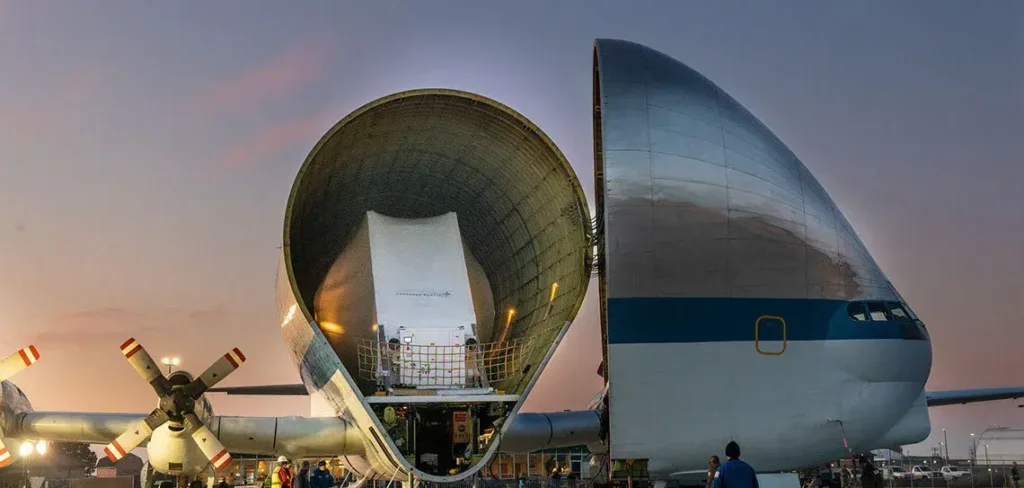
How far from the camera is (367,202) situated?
2164cm

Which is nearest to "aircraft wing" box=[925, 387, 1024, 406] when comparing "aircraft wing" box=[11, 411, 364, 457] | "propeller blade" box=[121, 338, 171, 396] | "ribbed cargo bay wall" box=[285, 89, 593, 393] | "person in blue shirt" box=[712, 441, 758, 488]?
"ribbed cargo bay wall" box=[285, 89, 593, 393]

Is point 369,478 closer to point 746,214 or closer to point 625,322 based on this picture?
point 625,322

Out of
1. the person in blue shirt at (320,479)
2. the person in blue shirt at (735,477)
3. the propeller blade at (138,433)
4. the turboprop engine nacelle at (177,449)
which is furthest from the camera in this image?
the person in blue shirt at (320,479)

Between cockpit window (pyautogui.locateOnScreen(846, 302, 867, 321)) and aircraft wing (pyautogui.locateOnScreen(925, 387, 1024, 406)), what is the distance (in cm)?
803

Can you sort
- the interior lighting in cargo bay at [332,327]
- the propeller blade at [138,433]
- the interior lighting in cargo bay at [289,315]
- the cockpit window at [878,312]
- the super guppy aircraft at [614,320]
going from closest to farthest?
1. the super guppy aircraft at [614,320]
2. the cockpit window at [878,312]
3. the propeller blade at [138,433]
4. the interior lighting in cargo bay at [289,315]
5. the interior lighting in cargo bay at [332,327]

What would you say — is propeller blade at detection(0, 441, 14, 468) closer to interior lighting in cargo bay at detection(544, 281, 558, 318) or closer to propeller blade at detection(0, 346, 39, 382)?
propeller blade at detection(0, 346, 39, 382)

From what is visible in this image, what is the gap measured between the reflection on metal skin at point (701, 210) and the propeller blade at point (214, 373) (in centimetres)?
721

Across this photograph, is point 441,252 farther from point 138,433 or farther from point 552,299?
point 138,433

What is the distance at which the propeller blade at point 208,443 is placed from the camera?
16125mm

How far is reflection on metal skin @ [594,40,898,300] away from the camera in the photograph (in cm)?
1527

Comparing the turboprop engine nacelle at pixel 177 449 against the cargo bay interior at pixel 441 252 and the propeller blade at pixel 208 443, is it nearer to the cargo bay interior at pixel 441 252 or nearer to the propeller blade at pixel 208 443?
the propeller blade at pixel 208 443

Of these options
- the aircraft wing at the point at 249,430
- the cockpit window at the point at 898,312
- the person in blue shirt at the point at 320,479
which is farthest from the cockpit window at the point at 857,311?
the person in blue shirt at the point at 320,479

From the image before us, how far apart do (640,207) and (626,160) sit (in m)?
0.88

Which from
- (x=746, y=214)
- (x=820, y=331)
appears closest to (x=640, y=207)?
(x=746, y=214)
